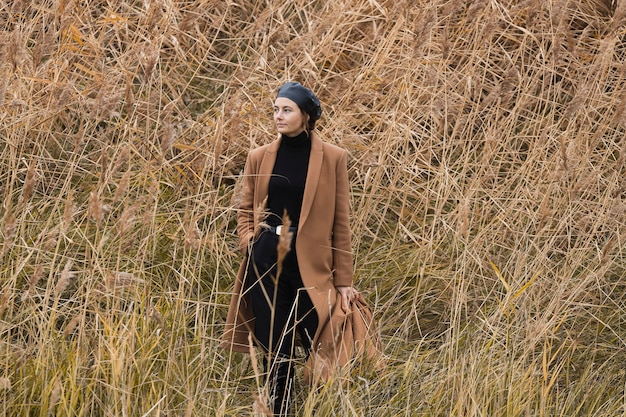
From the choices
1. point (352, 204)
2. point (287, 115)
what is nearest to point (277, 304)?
point (287, 115)

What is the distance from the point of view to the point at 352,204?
15.6 ft

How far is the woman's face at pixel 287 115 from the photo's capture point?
3.57m

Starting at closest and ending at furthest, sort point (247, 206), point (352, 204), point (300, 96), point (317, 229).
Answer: point (300, 96)
point (317, 229)
point (247, 206)
point (352, 204)

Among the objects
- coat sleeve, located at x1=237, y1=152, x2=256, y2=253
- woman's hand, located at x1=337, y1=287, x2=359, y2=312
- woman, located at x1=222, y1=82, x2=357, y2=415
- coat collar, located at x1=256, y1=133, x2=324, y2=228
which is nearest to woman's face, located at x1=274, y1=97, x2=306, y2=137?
woman, located at x1=222, y1=82, x2=357, y2=415

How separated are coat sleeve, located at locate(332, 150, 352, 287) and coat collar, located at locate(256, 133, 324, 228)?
0.10 metres

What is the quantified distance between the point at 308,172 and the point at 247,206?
30 cm

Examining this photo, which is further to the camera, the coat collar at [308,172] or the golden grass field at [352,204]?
the coat collar at [308,172]

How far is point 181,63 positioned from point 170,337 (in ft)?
7.18

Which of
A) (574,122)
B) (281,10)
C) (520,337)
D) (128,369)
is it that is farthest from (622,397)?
(281,10)

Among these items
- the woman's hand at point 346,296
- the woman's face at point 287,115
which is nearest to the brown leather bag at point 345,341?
the woman's hand at point 346,296

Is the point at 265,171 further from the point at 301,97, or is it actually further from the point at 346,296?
the point at 346,296

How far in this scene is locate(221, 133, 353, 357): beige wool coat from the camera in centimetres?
365

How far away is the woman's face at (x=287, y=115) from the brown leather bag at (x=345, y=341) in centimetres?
66

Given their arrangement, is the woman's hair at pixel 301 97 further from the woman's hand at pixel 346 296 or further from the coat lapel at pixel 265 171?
the woman's hand at pixel 346 296
